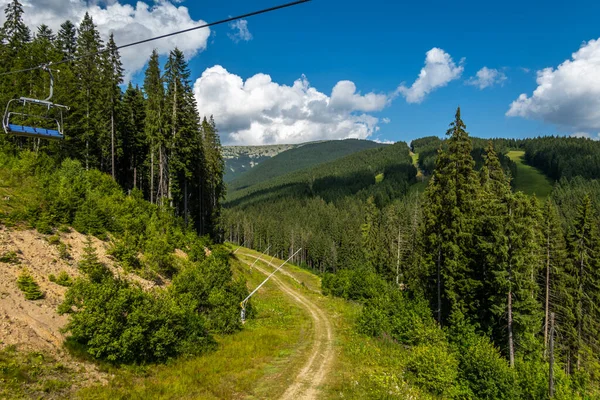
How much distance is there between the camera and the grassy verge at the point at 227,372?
11.9m

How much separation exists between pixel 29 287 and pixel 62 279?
6.24 ft

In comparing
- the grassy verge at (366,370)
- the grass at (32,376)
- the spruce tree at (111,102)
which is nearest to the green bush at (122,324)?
the grass at (32,376)

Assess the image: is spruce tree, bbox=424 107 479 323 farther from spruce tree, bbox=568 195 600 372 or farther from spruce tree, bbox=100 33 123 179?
spruce tree, bbox=100 33 123 179

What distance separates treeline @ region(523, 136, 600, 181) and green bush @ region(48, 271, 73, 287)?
195 meters

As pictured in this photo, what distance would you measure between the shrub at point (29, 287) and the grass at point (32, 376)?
3430mm

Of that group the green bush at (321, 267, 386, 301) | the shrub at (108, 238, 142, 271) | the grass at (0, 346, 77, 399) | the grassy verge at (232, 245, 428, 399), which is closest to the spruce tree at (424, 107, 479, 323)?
the grassy verge at (232, 245, 428, 399)

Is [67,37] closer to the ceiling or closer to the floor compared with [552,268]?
closer to the ceiling

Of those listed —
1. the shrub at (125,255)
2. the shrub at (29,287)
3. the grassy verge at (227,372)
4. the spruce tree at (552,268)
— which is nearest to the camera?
the grassy verge at (227,372)

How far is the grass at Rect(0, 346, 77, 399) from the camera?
941 centimetres

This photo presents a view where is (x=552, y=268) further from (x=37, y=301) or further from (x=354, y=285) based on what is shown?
(x=37, y=301)

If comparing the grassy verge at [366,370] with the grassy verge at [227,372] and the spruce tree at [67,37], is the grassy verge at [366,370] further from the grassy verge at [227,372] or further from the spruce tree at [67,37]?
Result: the spruce tree at [67,37]

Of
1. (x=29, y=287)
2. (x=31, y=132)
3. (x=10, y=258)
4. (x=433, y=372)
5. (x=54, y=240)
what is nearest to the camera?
(x=29, y=287)

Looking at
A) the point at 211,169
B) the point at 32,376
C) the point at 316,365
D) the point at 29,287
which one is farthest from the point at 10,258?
the point at 211,169

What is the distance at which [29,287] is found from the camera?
13734 millimetres
